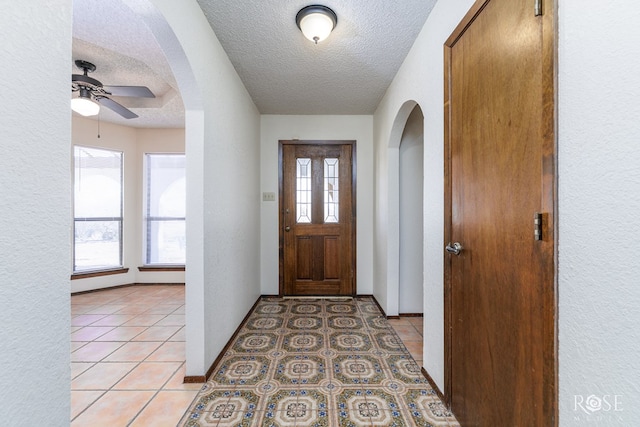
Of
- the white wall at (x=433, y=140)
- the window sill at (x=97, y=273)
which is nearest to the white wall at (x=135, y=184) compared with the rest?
the window sill at (x=97, y=273)

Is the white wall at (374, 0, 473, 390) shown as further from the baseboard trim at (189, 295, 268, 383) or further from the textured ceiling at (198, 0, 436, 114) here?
the baseboard trim at (189, 295, 268, 383)

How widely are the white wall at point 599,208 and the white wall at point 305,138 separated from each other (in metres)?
2.83

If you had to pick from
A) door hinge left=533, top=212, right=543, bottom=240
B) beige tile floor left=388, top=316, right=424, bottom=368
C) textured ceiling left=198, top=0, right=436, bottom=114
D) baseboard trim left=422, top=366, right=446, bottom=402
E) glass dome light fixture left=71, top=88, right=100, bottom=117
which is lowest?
beige tile floor left=388, top=316, right=424, bottom=368

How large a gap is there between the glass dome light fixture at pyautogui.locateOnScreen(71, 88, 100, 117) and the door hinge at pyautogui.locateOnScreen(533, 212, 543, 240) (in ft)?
11.7

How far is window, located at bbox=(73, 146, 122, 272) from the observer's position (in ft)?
12.7

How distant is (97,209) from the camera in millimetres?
4039

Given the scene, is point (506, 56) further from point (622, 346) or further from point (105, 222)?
point (105, 222)

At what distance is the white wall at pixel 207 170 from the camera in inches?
60.6

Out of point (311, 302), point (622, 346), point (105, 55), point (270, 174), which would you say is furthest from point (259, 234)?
point (622, 346)

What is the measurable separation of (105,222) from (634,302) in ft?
17.3

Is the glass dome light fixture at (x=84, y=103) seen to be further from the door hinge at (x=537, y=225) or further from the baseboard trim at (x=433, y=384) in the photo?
the baseboard trim at (x=433, y=384)

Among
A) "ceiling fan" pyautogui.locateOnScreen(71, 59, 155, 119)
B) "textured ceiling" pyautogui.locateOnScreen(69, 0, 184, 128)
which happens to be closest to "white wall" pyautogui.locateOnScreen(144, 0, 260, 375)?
"textured ceiling" pyautogui.locateOnScreen(69, 0, 184, 128)

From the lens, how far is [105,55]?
7.92ft

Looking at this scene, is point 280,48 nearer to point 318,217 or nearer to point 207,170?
point 207,170
